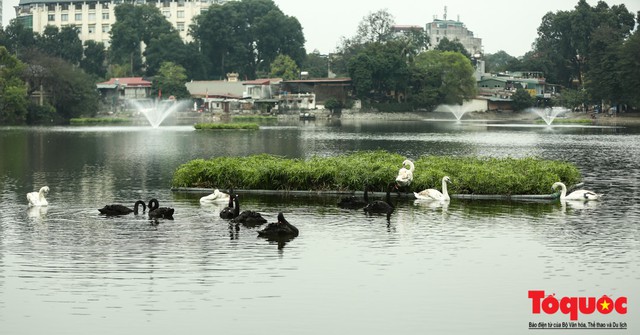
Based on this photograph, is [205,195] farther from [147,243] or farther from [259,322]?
[259,322]

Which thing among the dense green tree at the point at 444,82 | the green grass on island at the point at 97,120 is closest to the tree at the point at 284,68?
the dense green tree at the point at 444,82

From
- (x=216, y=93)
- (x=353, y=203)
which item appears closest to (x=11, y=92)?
(x=216, y=93)

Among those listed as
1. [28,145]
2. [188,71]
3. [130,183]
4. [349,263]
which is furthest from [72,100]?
[349,263]

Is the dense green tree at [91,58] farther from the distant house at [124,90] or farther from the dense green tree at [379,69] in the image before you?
the dense green tree at [379,69]

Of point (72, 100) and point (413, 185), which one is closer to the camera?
point (413, 185)

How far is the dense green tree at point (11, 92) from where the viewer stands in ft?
402

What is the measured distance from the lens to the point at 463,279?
2105cm

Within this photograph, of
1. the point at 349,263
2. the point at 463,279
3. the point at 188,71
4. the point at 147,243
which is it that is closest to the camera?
the point at 463,279

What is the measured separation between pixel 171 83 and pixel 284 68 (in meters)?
23.0

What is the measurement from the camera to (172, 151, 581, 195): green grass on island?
35.1 metres

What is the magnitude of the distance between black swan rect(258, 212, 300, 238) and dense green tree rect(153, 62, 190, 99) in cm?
14628

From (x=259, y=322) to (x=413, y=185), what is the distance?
1834cm

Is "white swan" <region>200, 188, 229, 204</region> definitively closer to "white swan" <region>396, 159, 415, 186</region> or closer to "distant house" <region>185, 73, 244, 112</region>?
"white swan" <region>396, 159, 415, 186</region>

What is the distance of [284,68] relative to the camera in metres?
183
